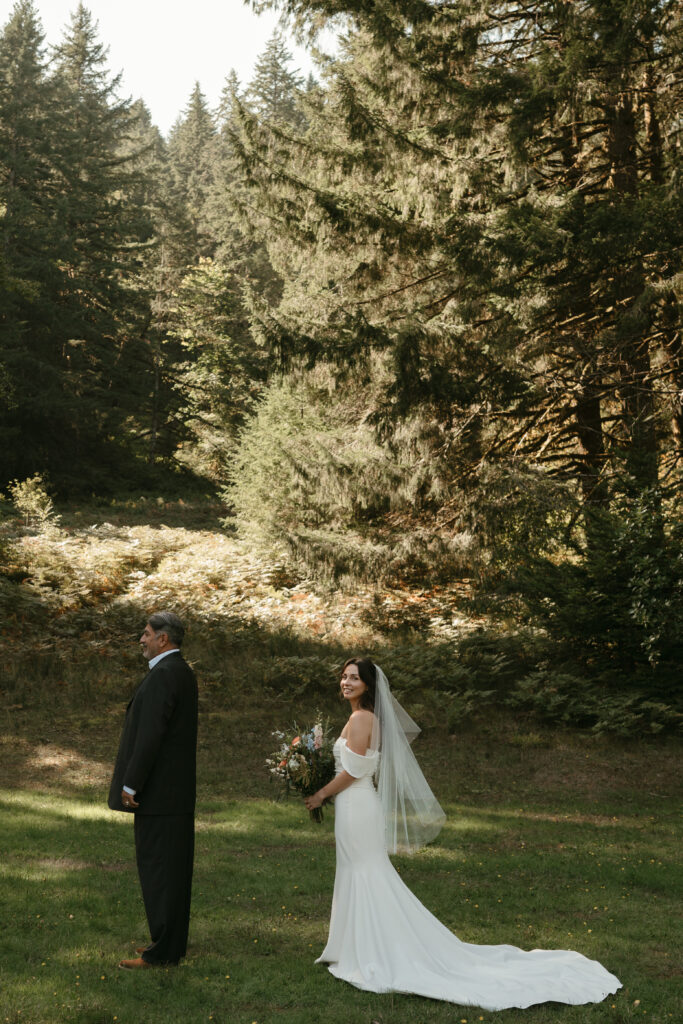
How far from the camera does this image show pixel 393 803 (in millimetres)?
5680

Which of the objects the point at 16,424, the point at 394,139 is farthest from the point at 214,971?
the point at 16,424

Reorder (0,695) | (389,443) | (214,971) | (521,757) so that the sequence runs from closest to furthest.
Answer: (214,971), (521,757), (389,443), (0,695)

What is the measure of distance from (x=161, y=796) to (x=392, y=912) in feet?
5.13

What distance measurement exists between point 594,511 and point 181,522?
2053 cm

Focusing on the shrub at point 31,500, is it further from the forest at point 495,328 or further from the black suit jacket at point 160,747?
the black suit jacket at point 160,747

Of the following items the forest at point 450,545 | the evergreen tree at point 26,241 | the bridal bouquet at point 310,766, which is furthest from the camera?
the evergreen tree at point 26,241

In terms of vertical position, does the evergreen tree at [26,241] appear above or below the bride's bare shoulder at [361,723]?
above

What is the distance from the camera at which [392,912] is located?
17.5ft

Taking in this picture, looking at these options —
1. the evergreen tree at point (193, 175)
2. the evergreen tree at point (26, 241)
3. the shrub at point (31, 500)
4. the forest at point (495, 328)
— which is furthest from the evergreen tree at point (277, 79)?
the forest at point (495, 328)

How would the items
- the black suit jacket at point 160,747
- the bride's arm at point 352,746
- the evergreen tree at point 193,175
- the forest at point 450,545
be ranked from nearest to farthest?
the black suit jacket at point 160,747 < the bride's arm at point 352,746 < the forest at point 450,545 < the evergreen tree at point 193,175

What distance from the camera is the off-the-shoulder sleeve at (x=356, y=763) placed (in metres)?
5.52

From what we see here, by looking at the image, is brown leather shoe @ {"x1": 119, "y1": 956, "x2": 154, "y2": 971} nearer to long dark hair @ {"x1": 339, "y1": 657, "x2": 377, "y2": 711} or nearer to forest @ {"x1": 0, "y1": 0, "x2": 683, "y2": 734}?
long dark hair @ {"x1": 339, "y1": 657, "x2": 377, "y2": 711}

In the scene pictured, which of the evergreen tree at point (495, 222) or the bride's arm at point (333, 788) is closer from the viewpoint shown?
the bride's arm at point (333, 788)

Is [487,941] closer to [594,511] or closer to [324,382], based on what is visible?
[594,511]
